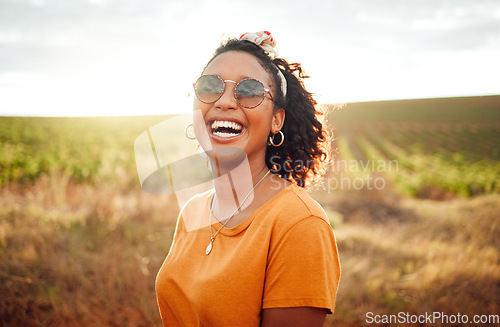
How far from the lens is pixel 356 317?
3.98 meters

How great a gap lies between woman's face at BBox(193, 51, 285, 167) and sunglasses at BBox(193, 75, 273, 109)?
0.02 meters

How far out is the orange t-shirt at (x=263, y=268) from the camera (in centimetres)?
125

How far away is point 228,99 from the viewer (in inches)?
66.4

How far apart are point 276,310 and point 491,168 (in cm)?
2453

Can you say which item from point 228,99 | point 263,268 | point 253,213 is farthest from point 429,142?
point 263,268

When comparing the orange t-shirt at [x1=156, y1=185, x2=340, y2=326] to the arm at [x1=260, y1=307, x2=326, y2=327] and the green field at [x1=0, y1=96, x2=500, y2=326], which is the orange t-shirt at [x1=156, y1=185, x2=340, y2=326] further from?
the green field at [x1=0, y1=96, x2=500, y2=326]

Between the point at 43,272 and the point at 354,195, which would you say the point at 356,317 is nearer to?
the point at 43,272

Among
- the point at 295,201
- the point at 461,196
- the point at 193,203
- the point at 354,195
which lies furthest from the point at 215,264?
the point at 461,196

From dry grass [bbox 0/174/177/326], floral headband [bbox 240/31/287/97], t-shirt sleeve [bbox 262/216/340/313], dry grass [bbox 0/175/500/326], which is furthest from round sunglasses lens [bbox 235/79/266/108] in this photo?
dry grass [bbox 0/174/177/326]

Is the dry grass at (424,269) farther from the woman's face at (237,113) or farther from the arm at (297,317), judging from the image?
the woman's face at (237,113)

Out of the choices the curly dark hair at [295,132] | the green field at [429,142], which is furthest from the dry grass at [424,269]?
the curly dark hair at [295,132]

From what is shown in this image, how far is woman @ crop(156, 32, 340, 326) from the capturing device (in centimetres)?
127

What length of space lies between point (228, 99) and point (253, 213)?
1.96ft

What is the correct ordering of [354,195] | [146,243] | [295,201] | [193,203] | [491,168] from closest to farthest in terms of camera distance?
[295,201] → [193,203] → [146,243] → [354,195] → [491,168]
